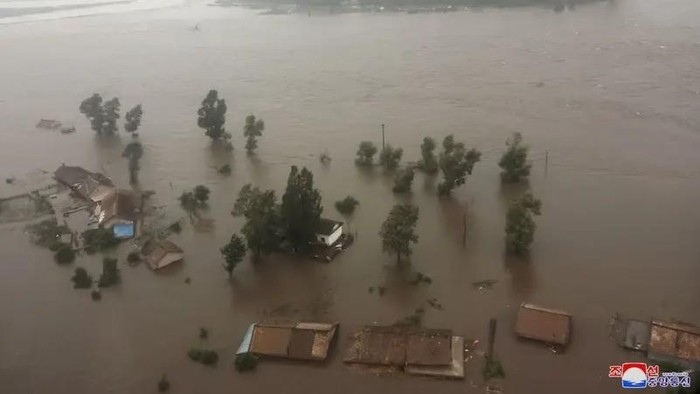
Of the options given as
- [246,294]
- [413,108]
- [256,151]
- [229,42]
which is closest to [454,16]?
[229,42]

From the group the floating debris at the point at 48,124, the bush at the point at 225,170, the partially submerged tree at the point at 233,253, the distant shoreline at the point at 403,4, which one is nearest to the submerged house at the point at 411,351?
the partially submerged tree at the point at 233,253

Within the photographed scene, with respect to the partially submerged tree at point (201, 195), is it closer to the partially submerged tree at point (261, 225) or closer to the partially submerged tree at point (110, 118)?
the partially submerged tree at point (261, 225)

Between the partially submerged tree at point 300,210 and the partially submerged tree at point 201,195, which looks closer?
the partially submerged tree at point 300,210

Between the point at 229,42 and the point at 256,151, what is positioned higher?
the point at 229,42

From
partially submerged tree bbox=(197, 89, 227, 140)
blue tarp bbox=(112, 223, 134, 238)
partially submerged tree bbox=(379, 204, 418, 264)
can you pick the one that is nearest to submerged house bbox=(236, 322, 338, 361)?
partially submerged tree bbox=(379, 204, 418, 264)

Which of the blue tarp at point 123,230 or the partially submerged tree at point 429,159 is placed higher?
the partially submerged tree at point 429,159

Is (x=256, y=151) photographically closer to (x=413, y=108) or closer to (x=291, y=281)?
(x=413, y=108)
